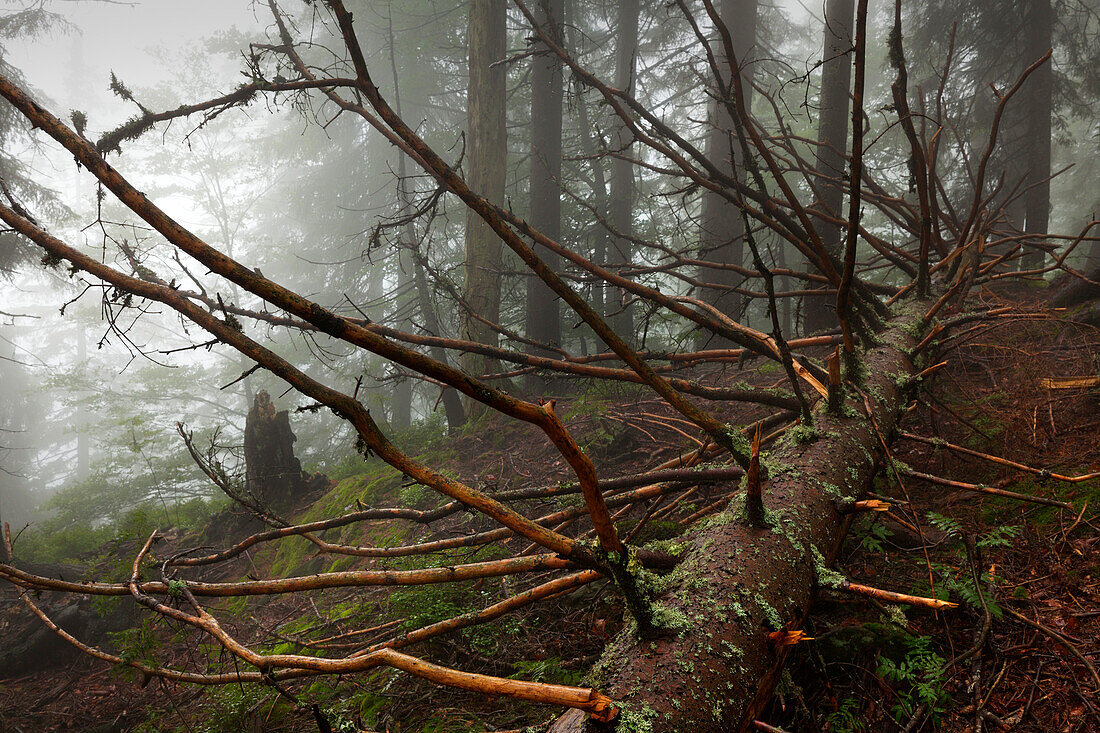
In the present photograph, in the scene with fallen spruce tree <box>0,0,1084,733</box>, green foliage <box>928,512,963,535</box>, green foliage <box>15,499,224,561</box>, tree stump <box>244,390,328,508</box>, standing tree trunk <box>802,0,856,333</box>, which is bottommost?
green foliage <box>15,499,224,561</box>

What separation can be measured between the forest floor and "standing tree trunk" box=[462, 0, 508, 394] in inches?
155

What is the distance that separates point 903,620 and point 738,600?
545 millimetres

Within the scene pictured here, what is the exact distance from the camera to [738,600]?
1.37 meters

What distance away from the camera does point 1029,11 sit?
8.77 meters

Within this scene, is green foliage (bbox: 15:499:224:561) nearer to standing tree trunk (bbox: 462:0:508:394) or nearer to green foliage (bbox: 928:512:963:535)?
standing tree trunk (bbox: 462:0:508:394)

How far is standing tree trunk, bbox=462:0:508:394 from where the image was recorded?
7.41 meters

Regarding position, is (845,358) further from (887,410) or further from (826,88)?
(826,88)

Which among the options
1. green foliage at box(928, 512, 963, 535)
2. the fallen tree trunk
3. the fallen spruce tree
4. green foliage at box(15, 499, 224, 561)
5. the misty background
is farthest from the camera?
the misty background

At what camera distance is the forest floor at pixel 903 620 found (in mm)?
1501

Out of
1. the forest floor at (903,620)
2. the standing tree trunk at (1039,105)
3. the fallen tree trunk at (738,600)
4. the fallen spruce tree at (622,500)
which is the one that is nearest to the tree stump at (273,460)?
the forest floor at (903,620)

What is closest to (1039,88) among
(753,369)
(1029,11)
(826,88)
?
(1029,11)

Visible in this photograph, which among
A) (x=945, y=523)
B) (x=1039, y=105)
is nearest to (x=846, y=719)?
(x=945, y=523)

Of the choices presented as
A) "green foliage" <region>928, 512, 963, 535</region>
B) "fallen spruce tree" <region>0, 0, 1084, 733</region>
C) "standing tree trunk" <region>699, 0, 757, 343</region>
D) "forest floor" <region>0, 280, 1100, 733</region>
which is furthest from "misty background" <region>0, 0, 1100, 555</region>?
"green foliage" <region>928, 512, 963, 535</region>

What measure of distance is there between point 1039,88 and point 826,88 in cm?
589
